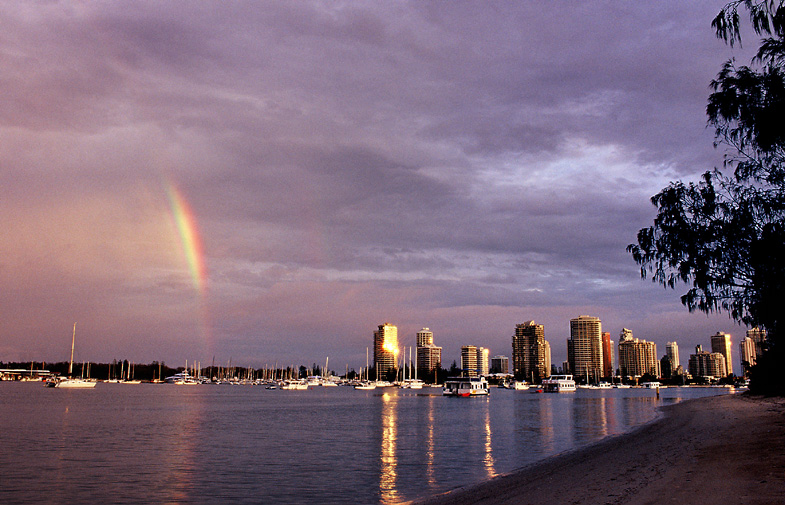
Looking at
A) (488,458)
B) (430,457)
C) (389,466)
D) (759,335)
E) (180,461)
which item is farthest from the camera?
(759,335)

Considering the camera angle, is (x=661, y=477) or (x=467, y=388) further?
(x=467, y=388)

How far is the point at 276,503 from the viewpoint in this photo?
26.5 meters

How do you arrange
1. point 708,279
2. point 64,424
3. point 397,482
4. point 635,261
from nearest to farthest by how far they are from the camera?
1. point 708,279
2. point 635,261
3. point 397,482
4. point 64,424

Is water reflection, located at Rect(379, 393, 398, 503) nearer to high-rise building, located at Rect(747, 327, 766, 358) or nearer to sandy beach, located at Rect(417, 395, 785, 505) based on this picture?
sandy beach, located at Rect(417, 395, 785, 505)

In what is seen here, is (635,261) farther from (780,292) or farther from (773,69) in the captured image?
(773,69)

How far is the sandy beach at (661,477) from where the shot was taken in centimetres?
1739

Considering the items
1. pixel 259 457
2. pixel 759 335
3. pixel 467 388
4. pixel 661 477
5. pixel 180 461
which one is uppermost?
pixel 759 335

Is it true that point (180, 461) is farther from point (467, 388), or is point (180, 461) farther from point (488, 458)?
point (467, 388)

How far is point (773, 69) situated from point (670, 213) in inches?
306

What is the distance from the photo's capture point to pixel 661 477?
2177 cm

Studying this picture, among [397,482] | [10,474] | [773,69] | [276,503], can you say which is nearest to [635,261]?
[773,69]

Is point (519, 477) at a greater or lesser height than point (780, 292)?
lesser

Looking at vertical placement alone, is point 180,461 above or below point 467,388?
above

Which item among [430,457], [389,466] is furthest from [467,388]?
[389,466]
